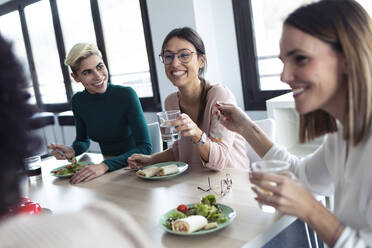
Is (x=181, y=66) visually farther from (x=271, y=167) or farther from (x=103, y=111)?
(x=271, y=167)

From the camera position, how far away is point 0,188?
0.49m

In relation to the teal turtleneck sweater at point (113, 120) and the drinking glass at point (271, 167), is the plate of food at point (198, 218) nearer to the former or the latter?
the drinking glass at point (271, 167)

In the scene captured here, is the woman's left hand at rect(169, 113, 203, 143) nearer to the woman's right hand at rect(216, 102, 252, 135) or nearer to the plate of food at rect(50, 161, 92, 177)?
the woman's right hand at rect(216, 102, 252, 135)

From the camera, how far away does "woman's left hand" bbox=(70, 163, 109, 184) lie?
1967 mm

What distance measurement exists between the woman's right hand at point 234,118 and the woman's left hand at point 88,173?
0.73 metres

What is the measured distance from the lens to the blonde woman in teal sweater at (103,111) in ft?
8.05

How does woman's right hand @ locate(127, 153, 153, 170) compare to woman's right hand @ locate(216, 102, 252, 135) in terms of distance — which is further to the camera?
woman's right hand @ locate(127, 153, 153, 170)

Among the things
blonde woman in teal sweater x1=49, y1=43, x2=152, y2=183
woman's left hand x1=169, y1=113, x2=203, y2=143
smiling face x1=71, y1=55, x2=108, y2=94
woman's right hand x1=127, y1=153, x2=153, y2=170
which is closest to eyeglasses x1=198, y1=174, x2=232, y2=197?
woman's left hand x1=169, y1=113, x2=203, y2=143

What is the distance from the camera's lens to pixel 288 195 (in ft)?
3.35

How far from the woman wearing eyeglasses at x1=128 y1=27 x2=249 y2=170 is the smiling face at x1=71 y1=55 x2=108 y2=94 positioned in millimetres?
552

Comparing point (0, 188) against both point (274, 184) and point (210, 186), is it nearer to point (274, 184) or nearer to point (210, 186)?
point (274, 184)

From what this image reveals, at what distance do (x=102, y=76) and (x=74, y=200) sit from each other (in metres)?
1.10

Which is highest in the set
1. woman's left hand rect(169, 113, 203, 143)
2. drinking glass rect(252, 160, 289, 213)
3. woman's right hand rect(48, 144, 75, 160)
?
woman's left hand rect(169, 113, 203, 143)

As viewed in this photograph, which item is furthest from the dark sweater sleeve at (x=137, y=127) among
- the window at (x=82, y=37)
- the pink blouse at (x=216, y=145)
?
the window at (x=82, y=37)
